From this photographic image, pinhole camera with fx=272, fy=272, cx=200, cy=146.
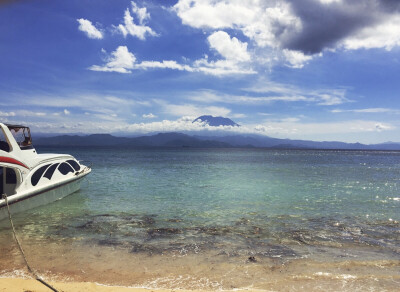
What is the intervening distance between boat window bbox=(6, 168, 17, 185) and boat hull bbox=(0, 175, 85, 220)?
41.9 inches

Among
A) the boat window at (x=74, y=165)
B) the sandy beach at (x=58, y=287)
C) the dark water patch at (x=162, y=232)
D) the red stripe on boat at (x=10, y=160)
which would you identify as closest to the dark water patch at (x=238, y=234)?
the dark water patch at (x=162, y=232)

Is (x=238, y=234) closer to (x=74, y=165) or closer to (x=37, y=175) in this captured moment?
(x=37, y=175)

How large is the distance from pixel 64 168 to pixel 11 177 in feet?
19.4

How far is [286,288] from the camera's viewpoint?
741 cm

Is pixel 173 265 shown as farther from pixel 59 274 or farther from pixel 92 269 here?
pixel 59 274

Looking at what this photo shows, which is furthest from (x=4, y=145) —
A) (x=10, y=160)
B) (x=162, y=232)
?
(x=162, y=232)

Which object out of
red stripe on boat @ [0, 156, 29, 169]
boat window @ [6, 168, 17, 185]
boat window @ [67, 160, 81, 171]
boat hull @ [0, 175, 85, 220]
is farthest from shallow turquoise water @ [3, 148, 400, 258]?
red stripe on boat @ [0, 156, 29, 169]

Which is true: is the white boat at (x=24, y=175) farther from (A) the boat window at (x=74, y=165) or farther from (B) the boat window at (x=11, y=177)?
(A) the boat window at (x=74, y=165)

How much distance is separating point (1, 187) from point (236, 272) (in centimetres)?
1367

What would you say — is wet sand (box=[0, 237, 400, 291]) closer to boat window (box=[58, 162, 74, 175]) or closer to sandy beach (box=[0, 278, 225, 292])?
sandy beach (box=[0, 278, 225, 292])

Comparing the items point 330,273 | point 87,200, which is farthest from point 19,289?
point 87,200

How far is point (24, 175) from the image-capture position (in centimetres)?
1526

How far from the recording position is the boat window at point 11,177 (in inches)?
585

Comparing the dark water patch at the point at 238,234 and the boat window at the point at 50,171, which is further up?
the boat window at the point at 50,171
